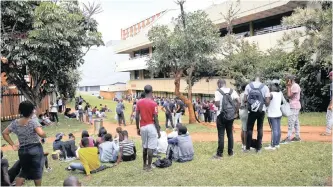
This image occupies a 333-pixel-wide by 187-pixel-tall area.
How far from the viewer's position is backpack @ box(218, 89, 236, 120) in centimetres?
698

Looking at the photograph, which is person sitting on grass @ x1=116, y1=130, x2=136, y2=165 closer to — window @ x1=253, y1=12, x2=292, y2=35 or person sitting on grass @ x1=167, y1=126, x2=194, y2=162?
person sitting on grass @ x1=167, y1=126, x2=194, y2=162

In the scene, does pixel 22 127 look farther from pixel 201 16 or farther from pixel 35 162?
pixel 201 16

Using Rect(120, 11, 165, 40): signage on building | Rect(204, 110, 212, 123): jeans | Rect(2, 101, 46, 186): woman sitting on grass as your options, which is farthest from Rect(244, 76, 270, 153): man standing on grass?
Rect(120, 11, 165, 40): signage on building

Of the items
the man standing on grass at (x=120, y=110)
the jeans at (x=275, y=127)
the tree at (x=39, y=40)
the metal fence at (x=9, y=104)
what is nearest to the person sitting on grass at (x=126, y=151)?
the jeans at (x=275, y=127)

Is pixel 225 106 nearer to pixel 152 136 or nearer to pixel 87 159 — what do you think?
pixel 152 136

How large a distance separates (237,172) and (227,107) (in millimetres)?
1334

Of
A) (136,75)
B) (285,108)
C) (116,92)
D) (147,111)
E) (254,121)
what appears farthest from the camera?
(116,92)

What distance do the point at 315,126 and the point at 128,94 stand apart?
38530mm

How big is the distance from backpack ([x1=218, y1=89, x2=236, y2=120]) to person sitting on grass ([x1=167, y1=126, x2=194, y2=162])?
41.4 inches

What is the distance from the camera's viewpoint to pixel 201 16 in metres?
17.2

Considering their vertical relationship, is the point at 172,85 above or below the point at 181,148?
above

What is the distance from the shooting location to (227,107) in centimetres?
698

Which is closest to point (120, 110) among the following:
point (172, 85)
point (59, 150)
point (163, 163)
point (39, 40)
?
point (39, 40)

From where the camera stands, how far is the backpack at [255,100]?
281 inches
